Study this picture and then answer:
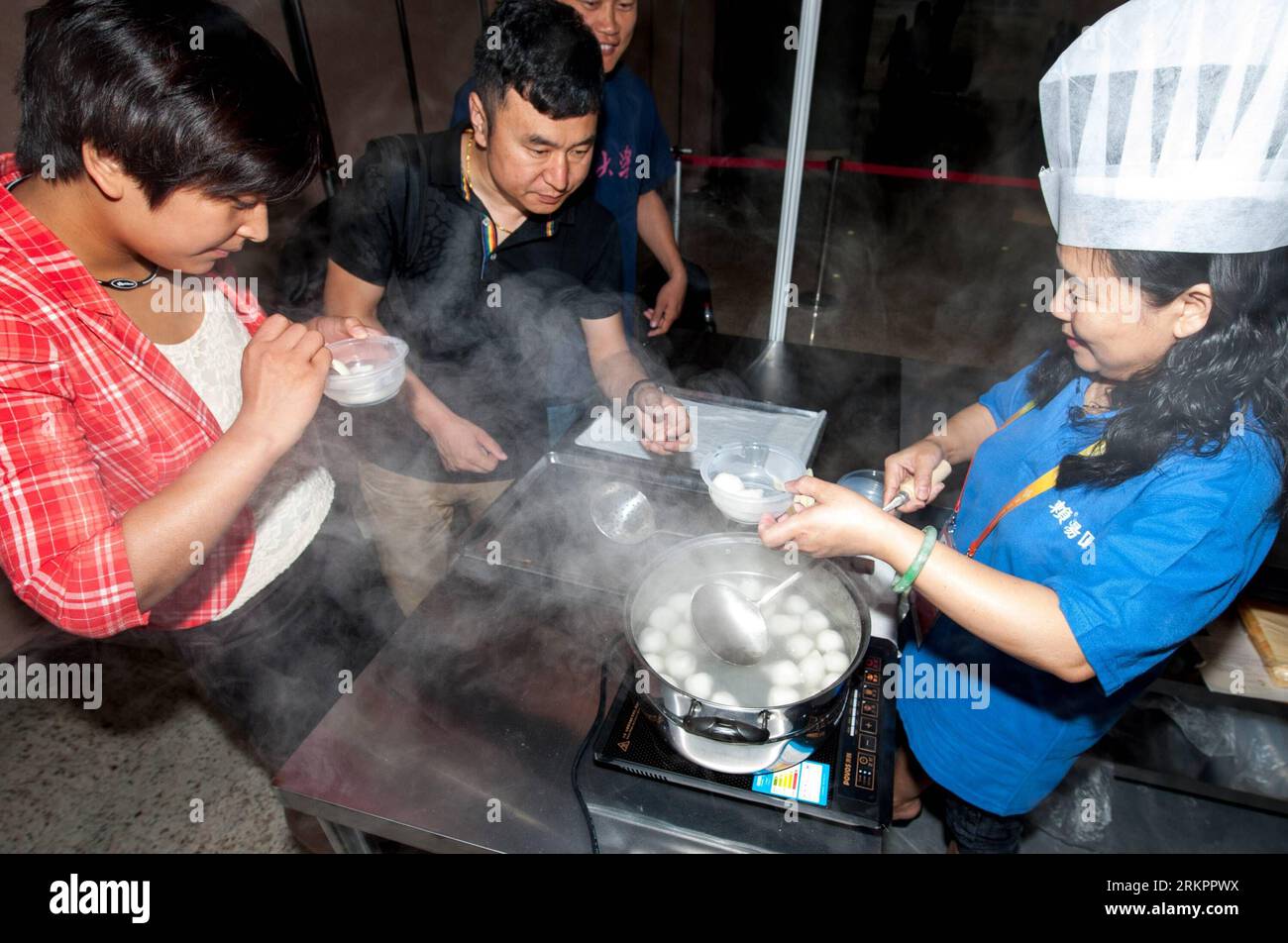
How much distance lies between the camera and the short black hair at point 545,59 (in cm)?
205

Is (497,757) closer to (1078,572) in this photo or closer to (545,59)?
(1078,572)

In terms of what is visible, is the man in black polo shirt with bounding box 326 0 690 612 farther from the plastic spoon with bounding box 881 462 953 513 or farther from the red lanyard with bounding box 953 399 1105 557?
the red lanyard with bounding box 953 399 1105 557

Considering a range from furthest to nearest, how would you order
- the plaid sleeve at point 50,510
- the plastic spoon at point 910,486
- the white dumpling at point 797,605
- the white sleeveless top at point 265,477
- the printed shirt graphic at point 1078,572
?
the plastic spoon at point 910,486, the white dumpling at point 797,605, the white sleeveless top at point 265,477, the printed shirt graphic at point 1078,572, the plaid sleeve at point 50,510

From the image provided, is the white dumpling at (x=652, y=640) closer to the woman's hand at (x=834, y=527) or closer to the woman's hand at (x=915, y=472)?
the woman's hand at (x=834, y=527)

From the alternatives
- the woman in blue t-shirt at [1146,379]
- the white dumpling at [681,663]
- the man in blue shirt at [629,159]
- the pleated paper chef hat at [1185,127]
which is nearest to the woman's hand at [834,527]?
the woman in blue t-shirt at [1146,379]

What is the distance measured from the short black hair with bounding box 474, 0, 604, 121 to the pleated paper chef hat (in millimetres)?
1327

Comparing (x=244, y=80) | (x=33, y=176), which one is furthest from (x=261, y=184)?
(x=33, y=176)

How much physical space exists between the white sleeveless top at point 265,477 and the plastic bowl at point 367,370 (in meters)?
0.25

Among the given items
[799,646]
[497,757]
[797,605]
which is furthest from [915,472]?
[497,757]

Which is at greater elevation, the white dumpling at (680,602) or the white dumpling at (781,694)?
the white dumpling at (680,602)

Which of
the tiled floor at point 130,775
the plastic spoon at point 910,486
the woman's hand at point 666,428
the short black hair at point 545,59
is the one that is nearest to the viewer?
the plastic spoon at point 910,486

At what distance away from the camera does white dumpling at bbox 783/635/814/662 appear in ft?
5.60

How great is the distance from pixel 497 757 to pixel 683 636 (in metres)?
0.53

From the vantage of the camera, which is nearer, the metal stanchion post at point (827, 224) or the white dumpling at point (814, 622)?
the white dumpling at point (814, 622)
